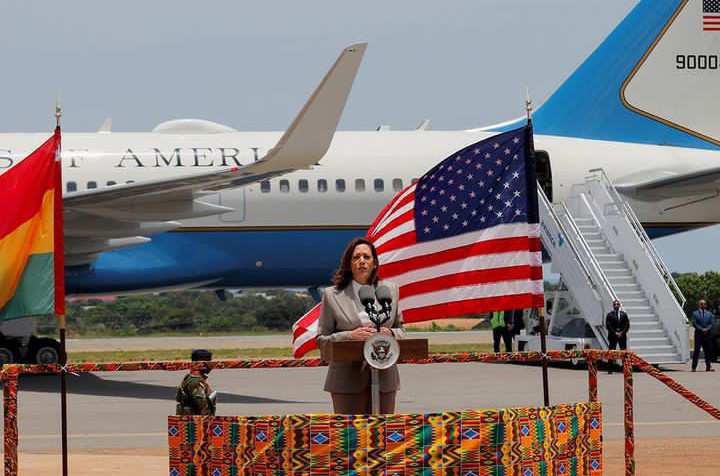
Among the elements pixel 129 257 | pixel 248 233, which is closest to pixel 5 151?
pixel 129 257

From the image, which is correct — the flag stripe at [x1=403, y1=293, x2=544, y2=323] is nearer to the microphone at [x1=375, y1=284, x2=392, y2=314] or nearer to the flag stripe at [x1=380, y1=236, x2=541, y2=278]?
the flag stripe at [x1=380, y1=236, x2=541, y2=278]

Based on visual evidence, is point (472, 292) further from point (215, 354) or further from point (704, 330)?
point (215, 354)

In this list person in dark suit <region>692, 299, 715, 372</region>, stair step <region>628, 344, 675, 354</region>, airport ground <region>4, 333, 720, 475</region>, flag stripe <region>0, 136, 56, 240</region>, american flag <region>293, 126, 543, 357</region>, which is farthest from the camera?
person in dark suit <region>692, 299, 715, 372</region>

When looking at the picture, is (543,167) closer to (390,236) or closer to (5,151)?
(5,151)

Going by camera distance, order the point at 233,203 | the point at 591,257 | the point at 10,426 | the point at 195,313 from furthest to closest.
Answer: the point at 195,313, the point at 233,203, the point at 591,257, the point at 10,426

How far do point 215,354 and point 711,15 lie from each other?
13351mm

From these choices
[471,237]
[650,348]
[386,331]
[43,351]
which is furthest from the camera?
[650,348]

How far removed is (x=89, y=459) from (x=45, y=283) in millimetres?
3326

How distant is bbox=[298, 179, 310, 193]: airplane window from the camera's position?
27.0 meters

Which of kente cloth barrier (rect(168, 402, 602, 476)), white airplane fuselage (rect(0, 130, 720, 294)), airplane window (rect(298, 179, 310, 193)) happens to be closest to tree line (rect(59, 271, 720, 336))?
white airplane fuselage (rect(0, 130, 720, 294))

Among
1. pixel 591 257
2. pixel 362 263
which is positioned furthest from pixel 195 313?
pixel 362 263

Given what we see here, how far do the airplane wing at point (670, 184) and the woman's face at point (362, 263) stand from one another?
1855cm

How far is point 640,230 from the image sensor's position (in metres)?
26.8

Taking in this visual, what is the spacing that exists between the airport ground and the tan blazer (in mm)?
3112
